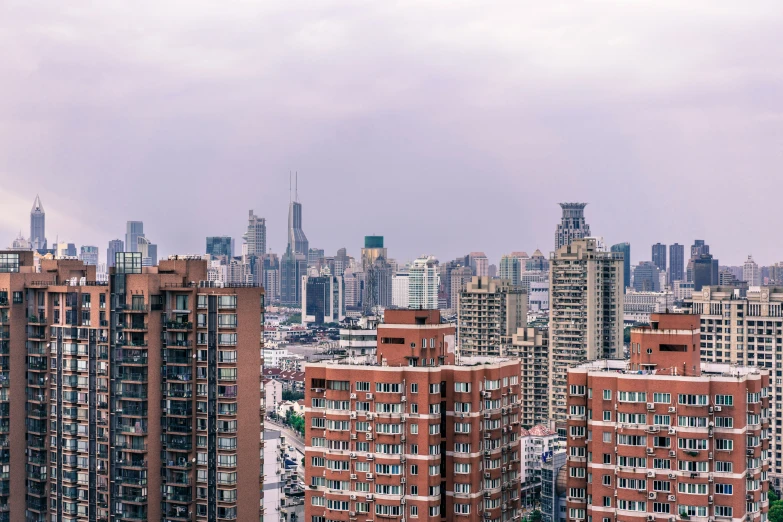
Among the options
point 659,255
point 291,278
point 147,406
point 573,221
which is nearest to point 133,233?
point 573,221

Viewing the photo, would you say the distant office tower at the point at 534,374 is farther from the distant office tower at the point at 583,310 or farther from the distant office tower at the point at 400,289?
the distant office tower at the point at 400,289

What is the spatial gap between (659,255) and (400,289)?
34.5m

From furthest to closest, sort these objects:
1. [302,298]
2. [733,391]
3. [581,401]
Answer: [302,298]
[581,401]
[733,391]

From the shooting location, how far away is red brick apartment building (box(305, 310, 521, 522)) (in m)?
25.7

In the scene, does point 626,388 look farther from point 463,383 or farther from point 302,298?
point 302,298

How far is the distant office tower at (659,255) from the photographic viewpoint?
13512 centimetres

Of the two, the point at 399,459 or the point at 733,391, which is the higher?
the point at 733,391

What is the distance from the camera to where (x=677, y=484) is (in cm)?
2319

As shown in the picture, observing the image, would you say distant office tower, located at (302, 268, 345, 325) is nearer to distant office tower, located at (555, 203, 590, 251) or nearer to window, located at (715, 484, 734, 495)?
distant office tower, located at (555, 203, 590, 251)

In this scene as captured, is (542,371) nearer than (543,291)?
Yes

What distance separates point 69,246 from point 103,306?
54707mm

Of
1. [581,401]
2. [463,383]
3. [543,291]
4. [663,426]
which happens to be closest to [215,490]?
[463,383]

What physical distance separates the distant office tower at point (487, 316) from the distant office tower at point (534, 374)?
260 cm

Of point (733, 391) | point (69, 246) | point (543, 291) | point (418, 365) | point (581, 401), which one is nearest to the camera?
point (733, 391)
